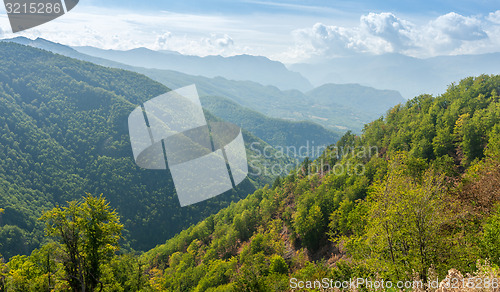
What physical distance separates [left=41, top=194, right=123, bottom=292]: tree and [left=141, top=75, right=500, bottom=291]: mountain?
1122 cm

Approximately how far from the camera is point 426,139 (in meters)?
41.2

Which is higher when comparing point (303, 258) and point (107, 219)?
point (107, 219)


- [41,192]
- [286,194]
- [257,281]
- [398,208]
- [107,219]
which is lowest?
[41,192]

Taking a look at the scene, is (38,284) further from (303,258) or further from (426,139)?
(426,139)

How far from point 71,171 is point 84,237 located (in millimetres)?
146904

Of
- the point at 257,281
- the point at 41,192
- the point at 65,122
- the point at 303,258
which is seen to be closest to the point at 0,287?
the point at 257,281

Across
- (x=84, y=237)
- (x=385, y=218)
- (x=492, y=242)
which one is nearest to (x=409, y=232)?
(x=385, y=218)

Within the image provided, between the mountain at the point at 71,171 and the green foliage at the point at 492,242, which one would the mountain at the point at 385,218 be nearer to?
the green foliage at the point at 492,242

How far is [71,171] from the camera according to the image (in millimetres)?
135875

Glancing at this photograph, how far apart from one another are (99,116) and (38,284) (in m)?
176

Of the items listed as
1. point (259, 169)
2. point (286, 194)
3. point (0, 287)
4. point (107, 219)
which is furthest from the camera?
point (259, 169)

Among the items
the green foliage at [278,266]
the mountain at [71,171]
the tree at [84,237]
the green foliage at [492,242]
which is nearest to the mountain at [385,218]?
the green foliage at [492,242]

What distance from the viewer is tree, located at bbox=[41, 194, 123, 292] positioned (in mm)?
13594

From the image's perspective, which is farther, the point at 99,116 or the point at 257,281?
the point at 99,116
